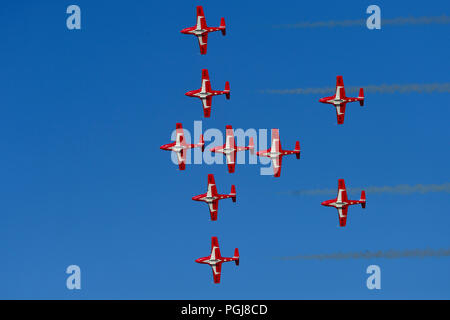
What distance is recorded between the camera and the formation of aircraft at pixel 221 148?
11350 cm

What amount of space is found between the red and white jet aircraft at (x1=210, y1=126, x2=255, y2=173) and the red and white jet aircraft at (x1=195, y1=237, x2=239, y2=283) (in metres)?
5.84

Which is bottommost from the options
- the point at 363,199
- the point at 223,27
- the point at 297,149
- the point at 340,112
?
the point at 363,199

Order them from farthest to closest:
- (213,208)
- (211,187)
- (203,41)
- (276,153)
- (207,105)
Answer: (207,105) < (203,41) < (276,153) < (211,187) < (213,208)

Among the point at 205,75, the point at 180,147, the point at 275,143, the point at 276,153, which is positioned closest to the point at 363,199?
the point at 276,153

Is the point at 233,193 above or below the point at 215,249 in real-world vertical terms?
above

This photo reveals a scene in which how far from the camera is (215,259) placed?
113 meters

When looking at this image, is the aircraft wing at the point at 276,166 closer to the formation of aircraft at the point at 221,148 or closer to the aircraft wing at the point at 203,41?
the formation of aircraft at the point at 221,148

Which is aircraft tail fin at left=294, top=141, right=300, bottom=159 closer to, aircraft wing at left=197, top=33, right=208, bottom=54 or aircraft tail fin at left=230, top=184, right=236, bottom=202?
aircraft tail fin at left=230, top=184, right=236, bottom=202

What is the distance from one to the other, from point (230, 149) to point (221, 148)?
2.40ft

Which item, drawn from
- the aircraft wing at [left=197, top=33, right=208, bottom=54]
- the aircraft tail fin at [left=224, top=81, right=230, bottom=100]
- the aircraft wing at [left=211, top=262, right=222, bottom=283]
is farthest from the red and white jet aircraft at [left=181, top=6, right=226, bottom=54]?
the aircraft wing at [left=211, top=262, right=222, bottom=283]

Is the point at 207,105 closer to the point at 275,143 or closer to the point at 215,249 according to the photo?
the point at 275,143

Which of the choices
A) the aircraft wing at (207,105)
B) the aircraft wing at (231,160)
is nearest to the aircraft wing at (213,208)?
the aircraft wing at (231,160)
